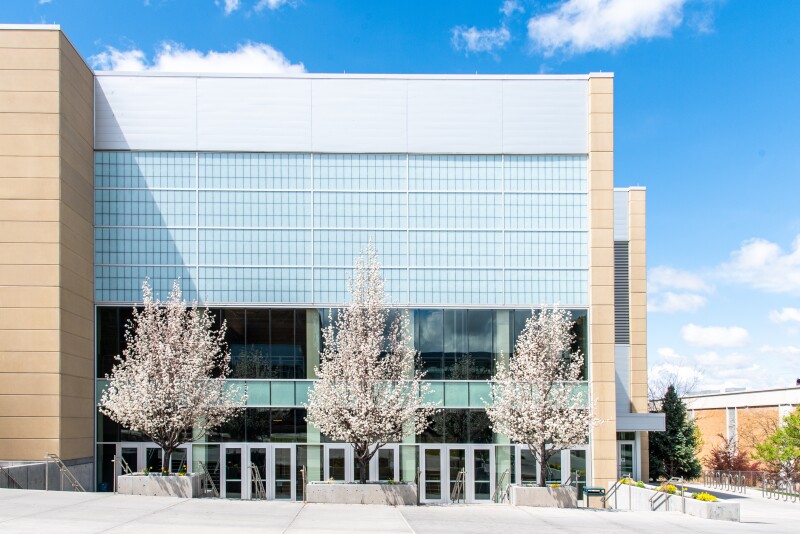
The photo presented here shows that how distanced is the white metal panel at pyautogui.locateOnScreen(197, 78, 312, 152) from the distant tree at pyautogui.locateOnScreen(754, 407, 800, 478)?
29.8 meters

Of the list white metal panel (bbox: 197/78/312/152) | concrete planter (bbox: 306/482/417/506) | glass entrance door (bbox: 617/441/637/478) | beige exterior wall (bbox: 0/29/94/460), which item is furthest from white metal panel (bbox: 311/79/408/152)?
glass entrance door (bbox: 617/441/637/478)

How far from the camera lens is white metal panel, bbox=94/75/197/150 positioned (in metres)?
31.4

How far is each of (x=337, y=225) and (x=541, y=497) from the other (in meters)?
13.1

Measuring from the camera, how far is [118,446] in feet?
100

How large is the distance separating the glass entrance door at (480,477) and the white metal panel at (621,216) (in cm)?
1329

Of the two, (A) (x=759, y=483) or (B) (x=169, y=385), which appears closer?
(B) (x=169, y=385)

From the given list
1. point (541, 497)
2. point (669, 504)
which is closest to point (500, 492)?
point (541, 497)

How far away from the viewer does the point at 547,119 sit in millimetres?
32188

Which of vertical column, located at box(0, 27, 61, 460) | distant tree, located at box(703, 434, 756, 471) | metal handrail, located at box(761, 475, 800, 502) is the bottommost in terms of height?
distant tree, located at box(703, 434, 756, 471)

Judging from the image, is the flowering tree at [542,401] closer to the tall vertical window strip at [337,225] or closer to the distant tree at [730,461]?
the tall vertical window strip at [337,225]

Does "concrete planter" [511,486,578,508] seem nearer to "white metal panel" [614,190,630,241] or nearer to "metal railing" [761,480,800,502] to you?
"metal railing" [761,480,800,502]

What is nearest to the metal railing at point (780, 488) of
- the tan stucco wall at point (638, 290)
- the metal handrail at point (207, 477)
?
the tan stucco wall at point (638, 290)

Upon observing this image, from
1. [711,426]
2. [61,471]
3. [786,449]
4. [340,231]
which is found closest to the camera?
[61,471]

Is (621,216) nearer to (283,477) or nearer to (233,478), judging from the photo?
(283,477)
